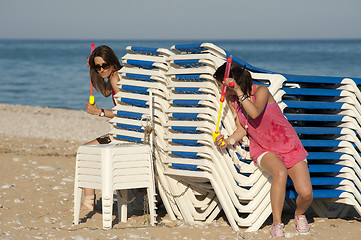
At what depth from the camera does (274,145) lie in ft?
16.7

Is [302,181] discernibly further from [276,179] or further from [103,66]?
[103,66]

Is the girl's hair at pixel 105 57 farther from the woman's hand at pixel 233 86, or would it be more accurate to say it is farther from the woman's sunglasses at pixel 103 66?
the woman's hand at pixel 233 86

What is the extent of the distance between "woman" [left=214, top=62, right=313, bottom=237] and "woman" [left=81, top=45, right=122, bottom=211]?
149 centimetres

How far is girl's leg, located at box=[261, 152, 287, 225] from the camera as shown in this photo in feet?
16.2

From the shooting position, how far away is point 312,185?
5.44 metres

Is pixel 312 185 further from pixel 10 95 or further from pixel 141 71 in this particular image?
pixel 10 95

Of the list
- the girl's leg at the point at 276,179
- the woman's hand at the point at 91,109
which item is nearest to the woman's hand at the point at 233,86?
the girl's leg at the point at 276,179

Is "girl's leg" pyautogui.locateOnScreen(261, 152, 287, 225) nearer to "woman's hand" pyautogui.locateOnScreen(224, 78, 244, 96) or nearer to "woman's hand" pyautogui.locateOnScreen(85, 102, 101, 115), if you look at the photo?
"woman's hand" pyautogui.locateOnScreen(224, 78, 244, 96)

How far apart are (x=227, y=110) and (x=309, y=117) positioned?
2.58 ft

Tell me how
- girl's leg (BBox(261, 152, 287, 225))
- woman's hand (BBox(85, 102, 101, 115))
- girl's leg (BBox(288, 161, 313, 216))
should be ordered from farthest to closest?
1. woman's hand (BBox(85, 102, 101, 115))
2. girl's leg (BBox(288, 161, 313, 216))
3. girl's leg (BBox(261, 152, 287, 225))

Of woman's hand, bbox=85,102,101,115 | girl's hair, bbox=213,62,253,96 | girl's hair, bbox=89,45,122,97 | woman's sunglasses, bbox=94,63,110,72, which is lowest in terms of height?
woman's hand, bbox=85,102,101,115

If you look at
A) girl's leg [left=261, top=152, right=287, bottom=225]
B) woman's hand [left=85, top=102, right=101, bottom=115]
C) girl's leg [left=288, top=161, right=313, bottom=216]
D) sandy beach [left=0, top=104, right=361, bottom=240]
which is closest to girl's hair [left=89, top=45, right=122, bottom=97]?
woman's hand [left=85, top=102, right=101, bottom=115]

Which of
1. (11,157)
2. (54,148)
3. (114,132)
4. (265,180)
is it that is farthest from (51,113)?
(265,180)

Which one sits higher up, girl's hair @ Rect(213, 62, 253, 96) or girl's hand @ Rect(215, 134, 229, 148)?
girl's hair @ Rect(213, 62, 253, 96)
